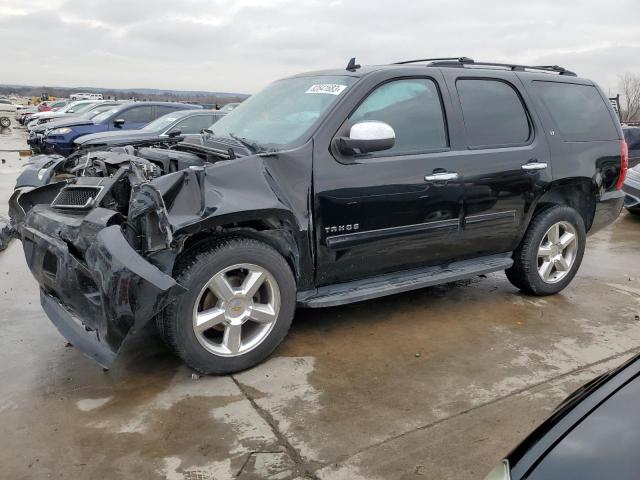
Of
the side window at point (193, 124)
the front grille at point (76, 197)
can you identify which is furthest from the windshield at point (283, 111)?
the side window at point (193, 124)

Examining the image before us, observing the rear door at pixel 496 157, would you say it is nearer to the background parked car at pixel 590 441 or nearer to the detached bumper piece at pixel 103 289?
the detached bumper piece at pixel 103 289

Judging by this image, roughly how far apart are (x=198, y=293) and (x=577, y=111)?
374 cm

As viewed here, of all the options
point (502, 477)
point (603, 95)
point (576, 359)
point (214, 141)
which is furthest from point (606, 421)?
point (603, 95)

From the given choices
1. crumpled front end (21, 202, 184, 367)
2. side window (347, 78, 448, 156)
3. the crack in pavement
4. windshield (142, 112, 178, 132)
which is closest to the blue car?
windshield (142, 112, 178, 132)

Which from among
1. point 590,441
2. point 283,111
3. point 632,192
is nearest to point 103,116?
point 283,111

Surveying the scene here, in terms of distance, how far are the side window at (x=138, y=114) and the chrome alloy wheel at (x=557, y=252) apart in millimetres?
10389

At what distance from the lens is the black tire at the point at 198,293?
10.3ft

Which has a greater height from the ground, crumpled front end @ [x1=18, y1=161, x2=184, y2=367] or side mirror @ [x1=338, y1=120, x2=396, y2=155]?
side mirror @ [x1=338, y1=120, x2=396, y2=155]

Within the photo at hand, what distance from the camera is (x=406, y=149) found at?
3953 millimetres

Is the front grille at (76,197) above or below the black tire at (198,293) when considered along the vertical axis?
above

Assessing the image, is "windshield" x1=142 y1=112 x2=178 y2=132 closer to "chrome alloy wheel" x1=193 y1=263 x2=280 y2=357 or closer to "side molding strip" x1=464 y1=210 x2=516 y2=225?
"side molding strip" x1=464 y1=210 x2=516 y2=225

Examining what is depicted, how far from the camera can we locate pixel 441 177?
4.01m

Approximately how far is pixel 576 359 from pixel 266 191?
2.39m

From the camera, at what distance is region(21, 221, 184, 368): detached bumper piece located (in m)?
2.79
